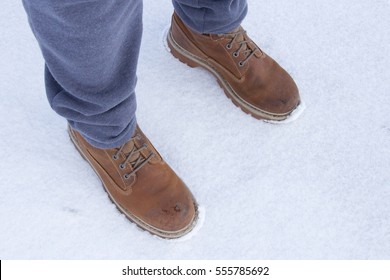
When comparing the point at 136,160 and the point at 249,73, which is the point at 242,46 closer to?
the point at 249,73

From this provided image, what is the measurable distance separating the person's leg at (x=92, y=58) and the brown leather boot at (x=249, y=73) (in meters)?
0.34

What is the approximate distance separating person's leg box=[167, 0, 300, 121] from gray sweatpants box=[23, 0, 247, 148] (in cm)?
13

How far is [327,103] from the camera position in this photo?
1.16 m

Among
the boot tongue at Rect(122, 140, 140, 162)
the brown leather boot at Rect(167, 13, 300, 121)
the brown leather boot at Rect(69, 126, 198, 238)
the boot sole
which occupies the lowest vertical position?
the brown leather boot at Rect(69, 126, 198, 238)

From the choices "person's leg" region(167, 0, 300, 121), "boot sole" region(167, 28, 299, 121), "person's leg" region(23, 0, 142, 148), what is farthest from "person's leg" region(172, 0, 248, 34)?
"person's leg" region(23, 0, 142, 148)

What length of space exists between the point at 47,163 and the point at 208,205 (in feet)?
1.31

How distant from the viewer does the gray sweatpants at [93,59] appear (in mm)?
609

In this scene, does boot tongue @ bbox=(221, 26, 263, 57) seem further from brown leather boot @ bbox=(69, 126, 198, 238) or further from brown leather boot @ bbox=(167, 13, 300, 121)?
brown leather boot @ bbox=(69, 126, 198, 238)

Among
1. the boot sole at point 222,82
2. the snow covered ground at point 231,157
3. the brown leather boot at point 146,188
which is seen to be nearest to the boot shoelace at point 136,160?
the brown leather boot at point 146,188

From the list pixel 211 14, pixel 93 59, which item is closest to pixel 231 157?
pixel 211 14

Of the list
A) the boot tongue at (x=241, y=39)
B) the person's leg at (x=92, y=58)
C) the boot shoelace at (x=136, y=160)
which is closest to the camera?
the person's leg at (x=92, y=58)

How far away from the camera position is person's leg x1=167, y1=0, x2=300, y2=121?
1074 millimetres

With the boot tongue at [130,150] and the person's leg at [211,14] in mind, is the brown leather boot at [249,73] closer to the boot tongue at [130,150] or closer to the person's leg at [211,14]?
the person's leg at [211,14]
